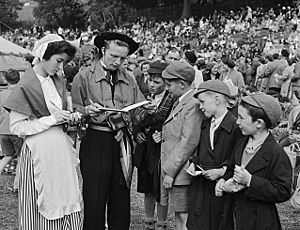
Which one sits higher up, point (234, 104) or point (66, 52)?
point (66, 52)

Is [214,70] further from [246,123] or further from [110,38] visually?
[246,123]

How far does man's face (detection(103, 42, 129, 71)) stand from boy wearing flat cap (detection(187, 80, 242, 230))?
28.4 inches

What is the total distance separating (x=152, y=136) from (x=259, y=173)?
157 centimetres

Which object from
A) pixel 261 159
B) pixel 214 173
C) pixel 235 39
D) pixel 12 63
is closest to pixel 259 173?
pixel 261 159

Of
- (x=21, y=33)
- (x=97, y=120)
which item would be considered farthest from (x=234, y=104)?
(x=21, y=33)

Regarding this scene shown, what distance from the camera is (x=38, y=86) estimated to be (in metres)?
4.31

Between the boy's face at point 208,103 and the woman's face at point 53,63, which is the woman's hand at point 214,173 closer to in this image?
the boy's face at point 208,103

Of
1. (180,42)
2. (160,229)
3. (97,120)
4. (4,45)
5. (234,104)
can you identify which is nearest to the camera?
(97,120)

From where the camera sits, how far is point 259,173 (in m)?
3.97

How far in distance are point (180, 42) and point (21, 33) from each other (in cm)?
2223

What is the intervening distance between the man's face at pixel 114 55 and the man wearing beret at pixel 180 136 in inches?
15.1

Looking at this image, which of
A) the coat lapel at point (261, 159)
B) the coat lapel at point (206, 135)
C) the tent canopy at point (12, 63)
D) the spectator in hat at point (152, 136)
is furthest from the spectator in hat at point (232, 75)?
the coat lapel at point (261, 159)

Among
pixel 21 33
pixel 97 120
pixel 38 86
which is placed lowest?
pixel 21 33

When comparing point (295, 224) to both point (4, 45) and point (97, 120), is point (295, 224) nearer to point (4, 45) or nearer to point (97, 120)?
point (97, 120)
